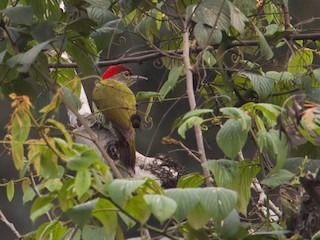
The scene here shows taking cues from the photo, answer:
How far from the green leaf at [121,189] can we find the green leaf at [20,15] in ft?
3.52

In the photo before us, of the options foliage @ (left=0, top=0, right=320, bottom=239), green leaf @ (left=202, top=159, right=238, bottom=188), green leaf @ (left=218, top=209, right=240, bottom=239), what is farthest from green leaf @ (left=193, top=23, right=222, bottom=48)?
green leaf @ (left=218, top=209, right=240, bottom=239)

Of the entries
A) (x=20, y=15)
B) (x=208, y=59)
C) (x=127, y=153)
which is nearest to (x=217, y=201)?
(x=20, y=15)

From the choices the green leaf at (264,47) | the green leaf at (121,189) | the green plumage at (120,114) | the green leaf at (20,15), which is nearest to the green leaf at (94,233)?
the green leaf at (121,189)

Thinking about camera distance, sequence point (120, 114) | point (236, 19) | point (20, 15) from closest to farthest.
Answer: point (20, 15) < point (236, 19) < point (120, 114)

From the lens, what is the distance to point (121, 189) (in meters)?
2.08

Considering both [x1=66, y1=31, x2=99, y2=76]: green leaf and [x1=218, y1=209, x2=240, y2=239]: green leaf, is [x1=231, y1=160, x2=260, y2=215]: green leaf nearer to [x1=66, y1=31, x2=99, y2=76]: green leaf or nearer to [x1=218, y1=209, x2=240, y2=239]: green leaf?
[x1=218, y1=209, x2=240, y2=239]: green leaf

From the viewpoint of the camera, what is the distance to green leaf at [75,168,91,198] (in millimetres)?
2049

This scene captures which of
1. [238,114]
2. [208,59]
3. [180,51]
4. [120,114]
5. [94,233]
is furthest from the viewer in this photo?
[120,114]

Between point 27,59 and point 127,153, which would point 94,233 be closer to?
point 27,59

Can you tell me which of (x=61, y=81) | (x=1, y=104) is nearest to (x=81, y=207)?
(x=61, y=81)

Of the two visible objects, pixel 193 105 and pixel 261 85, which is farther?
pixel 261 85

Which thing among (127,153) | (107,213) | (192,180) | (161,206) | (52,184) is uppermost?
(161,206)

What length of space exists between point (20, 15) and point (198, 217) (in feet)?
3.60

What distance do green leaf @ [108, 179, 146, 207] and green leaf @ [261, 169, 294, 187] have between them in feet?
1.78
